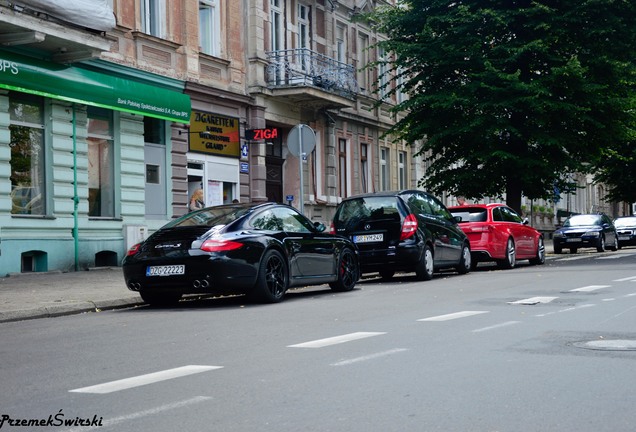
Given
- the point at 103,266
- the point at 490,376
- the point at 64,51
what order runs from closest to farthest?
the point at 490,376 < the point at 64,51 < the point at 103,266

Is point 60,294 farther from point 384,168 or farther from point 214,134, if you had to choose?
point 384,168

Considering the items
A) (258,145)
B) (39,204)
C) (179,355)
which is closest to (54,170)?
(39,204)

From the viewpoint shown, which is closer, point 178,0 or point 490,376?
point 490,376

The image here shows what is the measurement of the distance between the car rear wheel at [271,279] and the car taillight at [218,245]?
0.53 meters

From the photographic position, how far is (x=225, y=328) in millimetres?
10836

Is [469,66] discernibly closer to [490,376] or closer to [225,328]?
[225,328]

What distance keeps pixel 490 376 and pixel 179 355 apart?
2.71 metres

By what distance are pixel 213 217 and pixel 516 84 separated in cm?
1678

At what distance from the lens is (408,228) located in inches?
750

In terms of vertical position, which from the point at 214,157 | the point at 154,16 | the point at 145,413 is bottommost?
the point at 145,413

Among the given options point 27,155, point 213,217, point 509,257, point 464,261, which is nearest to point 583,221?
point 509,257

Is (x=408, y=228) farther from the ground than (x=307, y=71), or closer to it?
closer to it

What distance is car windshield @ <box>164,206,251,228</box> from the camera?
14078mm

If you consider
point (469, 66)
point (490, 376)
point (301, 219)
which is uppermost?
point (469, 66)
